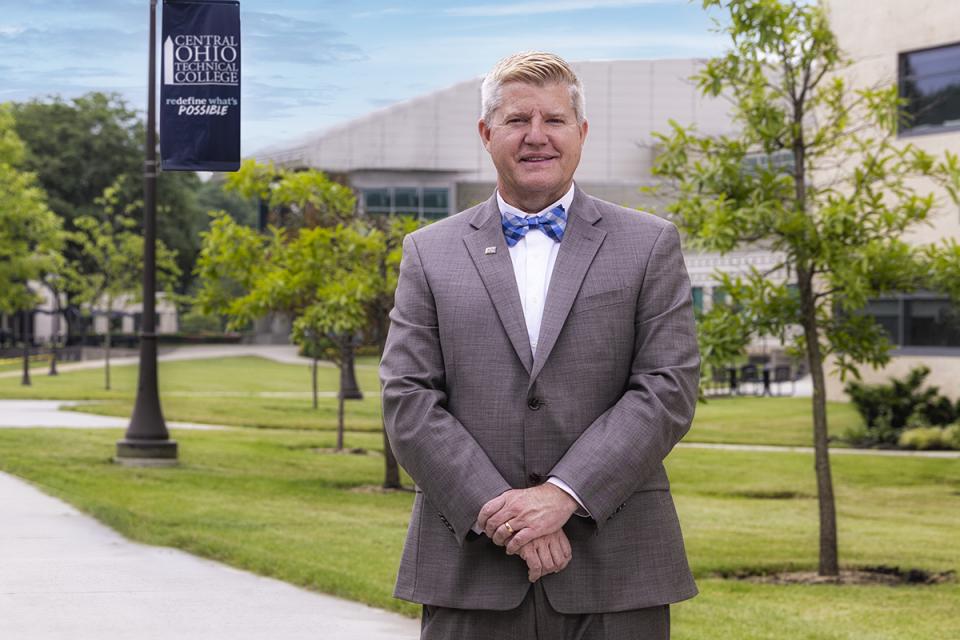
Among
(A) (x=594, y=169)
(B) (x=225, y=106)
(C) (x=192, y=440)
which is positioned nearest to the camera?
(B) (x=225, y=106)

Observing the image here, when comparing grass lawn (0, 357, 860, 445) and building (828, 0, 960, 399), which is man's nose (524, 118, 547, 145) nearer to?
grass lawn (0, 357, 860, 445)

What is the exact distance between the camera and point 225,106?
738cm

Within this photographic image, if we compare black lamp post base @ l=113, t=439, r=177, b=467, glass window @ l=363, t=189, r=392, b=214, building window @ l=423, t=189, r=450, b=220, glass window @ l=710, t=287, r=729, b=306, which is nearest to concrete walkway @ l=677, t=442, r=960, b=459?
black lamp post base @ l=113, t=439, r=177, b=467

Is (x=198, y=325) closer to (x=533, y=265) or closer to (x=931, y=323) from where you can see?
(x=931, y=323)

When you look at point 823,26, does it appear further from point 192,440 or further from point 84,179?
point 84,179

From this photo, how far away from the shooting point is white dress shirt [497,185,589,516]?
11.3 ft

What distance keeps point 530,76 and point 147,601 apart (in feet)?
17.2

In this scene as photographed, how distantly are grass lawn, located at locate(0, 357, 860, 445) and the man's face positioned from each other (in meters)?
14.6

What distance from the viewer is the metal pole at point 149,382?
16.6 metres

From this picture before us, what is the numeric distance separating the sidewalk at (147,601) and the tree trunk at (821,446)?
168 inches

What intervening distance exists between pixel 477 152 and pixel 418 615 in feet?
198

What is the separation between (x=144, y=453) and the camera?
16.7 m

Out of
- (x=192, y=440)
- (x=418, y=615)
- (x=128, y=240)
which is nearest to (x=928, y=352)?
(x=192, y=440)

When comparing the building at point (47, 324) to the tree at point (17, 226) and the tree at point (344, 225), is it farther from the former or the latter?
the tree at point (344, 225)
